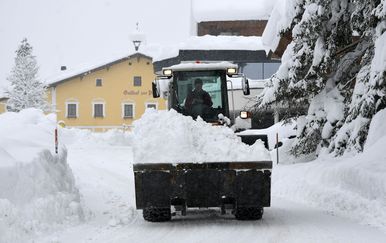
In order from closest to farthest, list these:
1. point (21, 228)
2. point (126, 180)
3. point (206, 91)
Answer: point (21, 228) < point (206, 91) < point (126, 180)

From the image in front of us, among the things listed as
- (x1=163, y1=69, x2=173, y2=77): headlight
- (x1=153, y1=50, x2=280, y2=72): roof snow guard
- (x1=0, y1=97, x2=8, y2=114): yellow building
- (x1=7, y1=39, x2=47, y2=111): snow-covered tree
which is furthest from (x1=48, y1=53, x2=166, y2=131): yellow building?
(x1=163, y1=69, x2=173, y2=77): headlight

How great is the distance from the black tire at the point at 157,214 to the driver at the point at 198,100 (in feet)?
6.72

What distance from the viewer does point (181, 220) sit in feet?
33.8

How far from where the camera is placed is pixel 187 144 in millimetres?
9656

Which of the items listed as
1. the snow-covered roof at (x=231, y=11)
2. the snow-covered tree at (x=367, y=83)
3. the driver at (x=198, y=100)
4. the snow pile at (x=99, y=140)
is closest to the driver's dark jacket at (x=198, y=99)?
the driver at (x=198, y=100)

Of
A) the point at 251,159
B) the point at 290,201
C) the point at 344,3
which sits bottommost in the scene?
the point at 290,201

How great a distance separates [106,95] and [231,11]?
64.3 feet

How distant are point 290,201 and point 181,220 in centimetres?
371

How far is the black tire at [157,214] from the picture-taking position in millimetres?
9828

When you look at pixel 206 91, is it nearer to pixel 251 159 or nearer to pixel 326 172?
pixel 251 159

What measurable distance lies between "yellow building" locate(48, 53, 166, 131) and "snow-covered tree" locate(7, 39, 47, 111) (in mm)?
3134

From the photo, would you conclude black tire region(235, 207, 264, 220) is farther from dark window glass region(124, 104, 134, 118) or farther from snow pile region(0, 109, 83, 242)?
dark window glass region(124, 104, 134, 118)

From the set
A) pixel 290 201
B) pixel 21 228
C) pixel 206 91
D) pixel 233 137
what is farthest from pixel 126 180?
pixel 21 228

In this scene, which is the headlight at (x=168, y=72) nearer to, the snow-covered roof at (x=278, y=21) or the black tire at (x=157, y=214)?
the black tire at (x=157, y=214)
